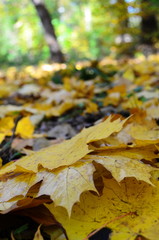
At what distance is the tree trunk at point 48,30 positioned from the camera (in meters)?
3.83

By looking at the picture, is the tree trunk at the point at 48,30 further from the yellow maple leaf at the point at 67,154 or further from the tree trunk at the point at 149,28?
the yellow maple leaf at the point at 67,154

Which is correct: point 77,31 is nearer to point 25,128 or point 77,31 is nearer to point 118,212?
point 25,128

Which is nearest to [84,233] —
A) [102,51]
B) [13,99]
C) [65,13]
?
[13,99]

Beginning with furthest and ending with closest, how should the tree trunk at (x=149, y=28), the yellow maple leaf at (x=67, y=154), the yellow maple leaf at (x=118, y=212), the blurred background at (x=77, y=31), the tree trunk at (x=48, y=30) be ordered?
the tree trunk at (x=149, y=28)
the blurred background at (x=77, y=31)
the tree trunk at (x=48, y=30)
the yellow maple leaf at (x=67, y=154)
the yellow maple leaf at (x=118, y=212)

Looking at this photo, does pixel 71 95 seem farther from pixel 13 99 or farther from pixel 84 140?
pixel 84 140

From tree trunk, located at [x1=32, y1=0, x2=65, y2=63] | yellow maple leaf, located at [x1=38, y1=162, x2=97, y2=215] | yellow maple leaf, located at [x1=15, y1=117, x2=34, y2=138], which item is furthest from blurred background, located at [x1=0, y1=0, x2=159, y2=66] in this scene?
yellow maple leaf, located at [x1=38, y1=162, x2=97, y2=215]

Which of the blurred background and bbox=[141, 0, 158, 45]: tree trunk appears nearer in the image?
the blurred background

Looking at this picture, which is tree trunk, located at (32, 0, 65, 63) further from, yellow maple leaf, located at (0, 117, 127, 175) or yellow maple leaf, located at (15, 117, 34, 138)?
yellow maple leaf, located at (0, 117, 127, 175)

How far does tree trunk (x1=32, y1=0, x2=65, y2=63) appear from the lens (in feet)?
12.6

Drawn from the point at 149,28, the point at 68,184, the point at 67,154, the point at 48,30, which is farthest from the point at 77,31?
the point at 68,184

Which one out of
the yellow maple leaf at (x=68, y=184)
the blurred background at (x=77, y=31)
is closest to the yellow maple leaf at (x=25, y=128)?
the yellow maple leaf at (x=68, y=184)

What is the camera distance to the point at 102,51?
15.2 meters

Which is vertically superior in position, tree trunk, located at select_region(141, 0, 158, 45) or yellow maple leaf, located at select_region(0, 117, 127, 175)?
yellow maple leaf, located at select_region(0, 117, 127, 175)

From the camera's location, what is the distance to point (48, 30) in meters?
4.04
